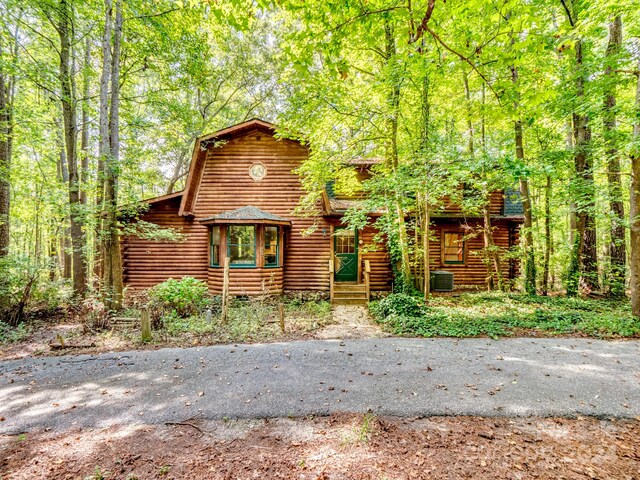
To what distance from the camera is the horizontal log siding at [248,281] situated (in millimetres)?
10211

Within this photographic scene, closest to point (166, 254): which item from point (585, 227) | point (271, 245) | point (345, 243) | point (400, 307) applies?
point (271, 245)

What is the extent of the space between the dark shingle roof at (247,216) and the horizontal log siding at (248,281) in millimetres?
1860

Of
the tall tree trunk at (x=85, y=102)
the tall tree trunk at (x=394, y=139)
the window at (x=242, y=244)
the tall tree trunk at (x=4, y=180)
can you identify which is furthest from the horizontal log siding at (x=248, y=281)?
the tall tree trunk at (x=4, y=180)

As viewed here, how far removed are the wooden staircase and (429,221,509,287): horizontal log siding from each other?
409 cm

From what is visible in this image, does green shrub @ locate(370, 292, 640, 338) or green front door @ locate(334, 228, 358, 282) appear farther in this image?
green front door @ locate(334, 228, 358, 282)

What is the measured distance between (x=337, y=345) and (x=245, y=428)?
2.88 m

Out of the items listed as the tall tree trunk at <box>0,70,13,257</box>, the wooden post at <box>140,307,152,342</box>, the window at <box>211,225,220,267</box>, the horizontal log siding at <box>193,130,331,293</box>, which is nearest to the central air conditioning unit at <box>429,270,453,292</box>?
the horizontal log siding at <box>193,130,331,293</box>

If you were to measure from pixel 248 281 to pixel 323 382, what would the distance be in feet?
22.2

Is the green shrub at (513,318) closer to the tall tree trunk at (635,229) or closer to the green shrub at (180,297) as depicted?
the tall tree trunk at (635,229)

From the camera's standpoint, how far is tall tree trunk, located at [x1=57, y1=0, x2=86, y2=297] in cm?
811

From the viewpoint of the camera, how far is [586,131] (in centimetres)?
953

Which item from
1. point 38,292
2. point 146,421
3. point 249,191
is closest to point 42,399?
point 146,421

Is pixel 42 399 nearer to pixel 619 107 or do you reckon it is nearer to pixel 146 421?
pixel 146 421

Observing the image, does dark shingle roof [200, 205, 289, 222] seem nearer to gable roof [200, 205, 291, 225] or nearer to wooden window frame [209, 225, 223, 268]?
gable roof [200, 205, 291, 225]
